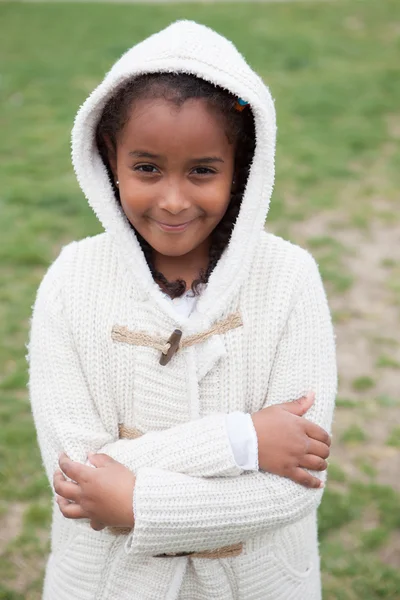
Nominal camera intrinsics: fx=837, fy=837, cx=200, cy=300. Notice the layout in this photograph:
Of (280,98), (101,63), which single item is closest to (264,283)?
(280,98)

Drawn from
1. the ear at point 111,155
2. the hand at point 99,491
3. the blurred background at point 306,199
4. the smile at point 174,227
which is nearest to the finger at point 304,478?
the hand at point 99,491

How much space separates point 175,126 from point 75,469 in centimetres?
71

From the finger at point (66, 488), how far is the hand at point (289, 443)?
373 millimetres

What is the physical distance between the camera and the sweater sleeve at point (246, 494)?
1.65m

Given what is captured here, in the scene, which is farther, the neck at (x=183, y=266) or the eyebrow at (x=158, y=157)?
the neck at (x=183, y=266)

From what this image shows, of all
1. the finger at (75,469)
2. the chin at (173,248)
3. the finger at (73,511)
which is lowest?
the finger at (73,511)

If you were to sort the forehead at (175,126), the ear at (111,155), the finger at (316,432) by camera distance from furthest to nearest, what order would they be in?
the ear at (111,155) < the finger at (316,432) < the forehead at (175,126)

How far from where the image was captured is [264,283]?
184 centimetres

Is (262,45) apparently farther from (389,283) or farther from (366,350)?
(366,350)

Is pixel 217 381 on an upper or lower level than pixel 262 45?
lower

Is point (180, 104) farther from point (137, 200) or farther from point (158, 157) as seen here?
point (137, 200)

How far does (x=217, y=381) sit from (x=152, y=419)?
165mm

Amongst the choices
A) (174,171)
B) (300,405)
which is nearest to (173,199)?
(174,171)

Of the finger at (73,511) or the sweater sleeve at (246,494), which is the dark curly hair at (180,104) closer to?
the sweater sleeve at (246,494)
